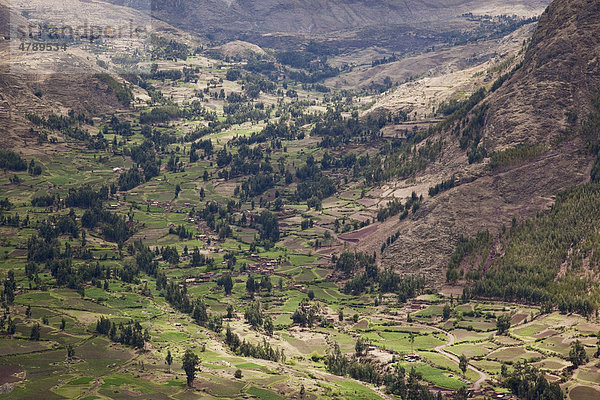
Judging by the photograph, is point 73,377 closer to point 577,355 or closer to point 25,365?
point 25,365

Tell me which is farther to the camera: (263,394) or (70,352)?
(70,352)

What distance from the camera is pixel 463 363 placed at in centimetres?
18588

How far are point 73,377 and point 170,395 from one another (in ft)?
75.8

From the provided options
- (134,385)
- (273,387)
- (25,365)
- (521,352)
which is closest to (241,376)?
(273,387)

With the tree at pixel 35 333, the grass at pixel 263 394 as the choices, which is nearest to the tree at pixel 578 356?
the grass at pixel 263 394

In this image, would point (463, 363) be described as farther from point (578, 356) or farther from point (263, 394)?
point (263, 394)

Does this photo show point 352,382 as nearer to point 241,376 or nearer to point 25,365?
point 241,376

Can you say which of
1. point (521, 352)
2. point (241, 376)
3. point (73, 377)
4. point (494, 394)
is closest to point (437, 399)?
point (494, 394)

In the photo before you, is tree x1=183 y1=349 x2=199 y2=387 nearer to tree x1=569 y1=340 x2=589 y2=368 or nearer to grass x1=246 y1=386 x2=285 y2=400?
grass x1=246 y1=386 x2=285 y2=400

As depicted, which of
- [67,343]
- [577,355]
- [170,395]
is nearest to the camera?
[170,395]

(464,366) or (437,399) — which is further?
(464,366)

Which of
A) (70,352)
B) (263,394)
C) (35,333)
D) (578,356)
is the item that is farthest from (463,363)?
(35,333)

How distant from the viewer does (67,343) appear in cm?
19500

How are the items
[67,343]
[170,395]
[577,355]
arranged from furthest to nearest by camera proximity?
1. [67,343]
2. [577,355]
3. [170,395]
